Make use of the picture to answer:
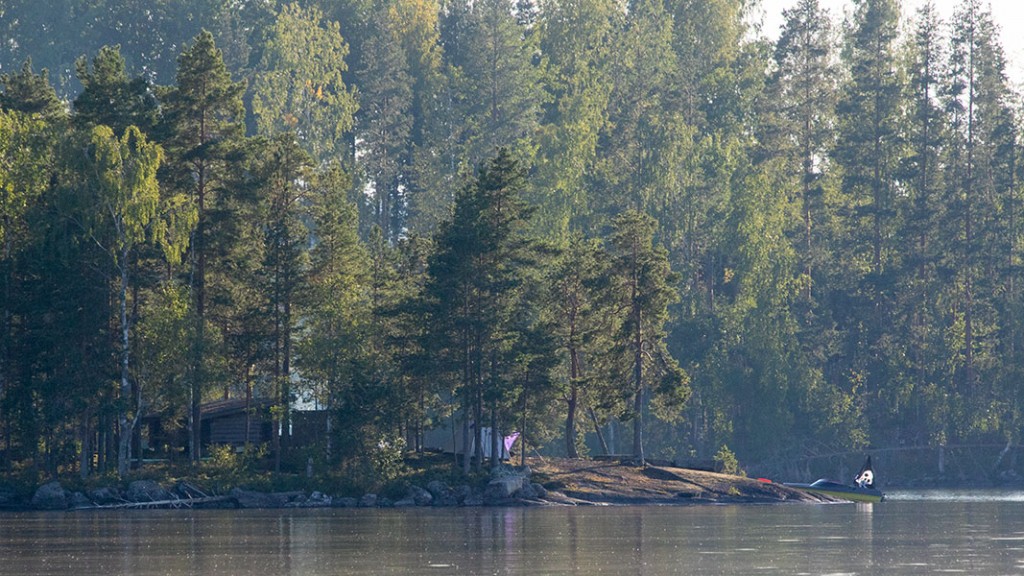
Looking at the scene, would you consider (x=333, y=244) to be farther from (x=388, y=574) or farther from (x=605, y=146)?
(x=605, y=146)

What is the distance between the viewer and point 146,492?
7125 centimetres

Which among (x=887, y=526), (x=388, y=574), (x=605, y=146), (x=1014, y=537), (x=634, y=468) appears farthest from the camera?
(x=605, y=146)

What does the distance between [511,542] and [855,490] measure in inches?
1650

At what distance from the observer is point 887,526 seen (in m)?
59.0

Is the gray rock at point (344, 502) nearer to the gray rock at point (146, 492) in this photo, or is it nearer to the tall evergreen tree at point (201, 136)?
the gray rock at point (146, 492)

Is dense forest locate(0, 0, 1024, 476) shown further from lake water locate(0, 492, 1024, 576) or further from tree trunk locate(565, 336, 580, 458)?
lake water locate(0, 492, 1024, 576)

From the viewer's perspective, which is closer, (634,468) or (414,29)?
(634,468)

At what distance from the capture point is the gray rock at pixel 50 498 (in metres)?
69.5

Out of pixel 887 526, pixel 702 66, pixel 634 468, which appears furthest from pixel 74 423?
pixel 702 66

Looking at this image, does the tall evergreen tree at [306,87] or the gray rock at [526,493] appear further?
the tall evergreen tree at [306,87]

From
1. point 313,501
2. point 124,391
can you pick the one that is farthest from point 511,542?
point 124,391

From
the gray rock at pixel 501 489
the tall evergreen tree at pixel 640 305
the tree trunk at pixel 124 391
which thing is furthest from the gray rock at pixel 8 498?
the tall evergreen tree at pixel 640 305

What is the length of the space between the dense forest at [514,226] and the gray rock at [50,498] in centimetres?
346

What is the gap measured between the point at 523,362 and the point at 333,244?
10.8m
